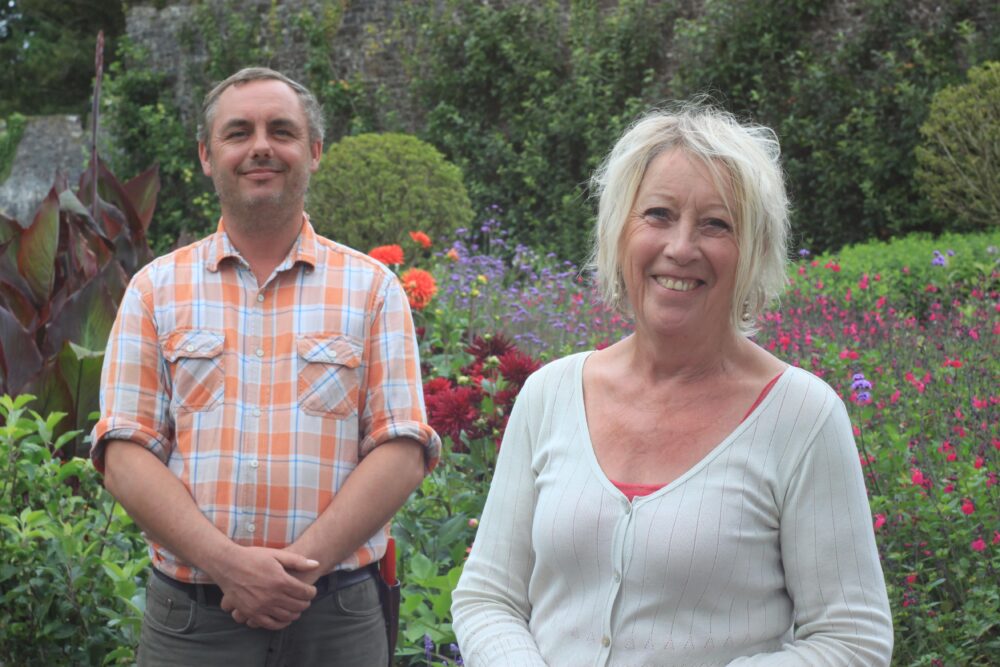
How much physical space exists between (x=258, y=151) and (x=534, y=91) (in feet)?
36.4

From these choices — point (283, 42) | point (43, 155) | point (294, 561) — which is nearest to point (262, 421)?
point (294, 561)

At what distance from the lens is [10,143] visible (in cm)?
1681

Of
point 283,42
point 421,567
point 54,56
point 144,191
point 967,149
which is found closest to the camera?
point 421,567

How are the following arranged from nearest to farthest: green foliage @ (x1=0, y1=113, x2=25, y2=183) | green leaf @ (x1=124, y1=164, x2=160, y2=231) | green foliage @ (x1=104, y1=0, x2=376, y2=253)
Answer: green leaf @ (x1=124, y1=164, x2=160, y2=231)
green foliage @ (x1=104, y1=0, x2=376, y2=253)
green foliage @ (x1=0, y1=113, x2=25, y2=183)

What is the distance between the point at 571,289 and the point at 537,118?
499cm

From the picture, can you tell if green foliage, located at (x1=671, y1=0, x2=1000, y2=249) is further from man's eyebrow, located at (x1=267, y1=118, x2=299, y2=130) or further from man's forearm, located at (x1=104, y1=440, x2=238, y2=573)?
man's forearm, located at (x1=104, y1=440, x2=238, y2=573)

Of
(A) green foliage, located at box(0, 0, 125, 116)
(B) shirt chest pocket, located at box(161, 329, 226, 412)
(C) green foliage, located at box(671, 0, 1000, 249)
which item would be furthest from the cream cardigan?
(A) green foliage, located at box(0, 0, 125, 116)

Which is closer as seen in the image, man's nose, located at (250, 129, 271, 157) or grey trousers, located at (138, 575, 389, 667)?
grey trousers, located at (138, 575, 389, 667)

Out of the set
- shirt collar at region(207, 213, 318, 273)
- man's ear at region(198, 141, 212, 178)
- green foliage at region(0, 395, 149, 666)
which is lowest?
green foliage at region(0, 395, 149, 666)

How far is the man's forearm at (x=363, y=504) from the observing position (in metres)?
2.24

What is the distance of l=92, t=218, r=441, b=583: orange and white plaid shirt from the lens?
2289 mm

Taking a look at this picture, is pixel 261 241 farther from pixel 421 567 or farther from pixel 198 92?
pixel 198 92

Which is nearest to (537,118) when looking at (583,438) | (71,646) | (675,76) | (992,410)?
(675,76)

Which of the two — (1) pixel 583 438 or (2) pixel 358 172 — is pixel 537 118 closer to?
(2) pixel 358 172
